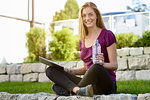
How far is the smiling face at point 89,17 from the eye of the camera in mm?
2752

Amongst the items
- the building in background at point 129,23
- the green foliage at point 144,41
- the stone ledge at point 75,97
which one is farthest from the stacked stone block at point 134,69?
the building in background at point 129,23

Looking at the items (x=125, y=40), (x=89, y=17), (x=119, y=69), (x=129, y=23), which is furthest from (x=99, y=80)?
(x=129, y=23)

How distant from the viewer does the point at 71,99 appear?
8.42ft

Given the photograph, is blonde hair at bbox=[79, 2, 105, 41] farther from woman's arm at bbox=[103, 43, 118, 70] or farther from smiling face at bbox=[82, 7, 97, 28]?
woman's arm at bbox=[103, 43, 118, 70]

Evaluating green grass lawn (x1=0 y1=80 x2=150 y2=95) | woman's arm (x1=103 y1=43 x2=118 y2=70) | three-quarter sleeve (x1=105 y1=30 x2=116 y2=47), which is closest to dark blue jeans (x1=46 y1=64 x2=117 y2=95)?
woman's arm (x1=103 y1=43 x2=118 y2=70)

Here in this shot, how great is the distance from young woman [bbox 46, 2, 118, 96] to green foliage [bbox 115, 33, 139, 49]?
464 cm

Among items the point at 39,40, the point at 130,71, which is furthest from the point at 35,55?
the point at 130,71

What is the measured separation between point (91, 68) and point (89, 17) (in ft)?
2.13

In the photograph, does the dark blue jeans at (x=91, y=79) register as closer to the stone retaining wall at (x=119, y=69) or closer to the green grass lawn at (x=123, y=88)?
the green grass lawn at (x=123, y=88)

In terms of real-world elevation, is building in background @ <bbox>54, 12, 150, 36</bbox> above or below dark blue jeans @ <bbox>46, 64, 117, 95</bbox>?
above

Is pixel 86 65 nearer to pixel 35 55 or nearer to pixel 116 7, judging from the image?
pixel 35 55

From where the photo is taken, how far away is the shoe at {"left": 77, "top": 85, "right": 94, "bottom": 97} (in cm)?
238

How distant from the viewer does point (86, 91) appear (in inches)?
95.3

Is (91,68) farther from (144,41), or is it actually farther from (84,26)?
(144,41)
